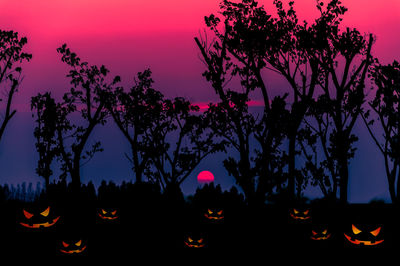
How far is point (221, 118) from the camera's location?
2564 cm

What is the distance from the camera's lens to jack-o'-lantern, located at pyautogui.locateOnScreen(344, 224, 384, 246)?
12.7 m

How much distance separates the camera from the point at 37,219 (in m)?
13.0

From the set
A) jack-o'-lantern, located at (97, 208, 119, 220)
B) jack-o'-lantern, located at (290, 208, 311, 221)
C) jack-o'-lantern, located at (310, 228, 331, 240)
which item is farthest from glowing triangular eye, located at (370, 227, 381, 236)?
jack-o'-lantern, located at (97, 208, 119, 220)

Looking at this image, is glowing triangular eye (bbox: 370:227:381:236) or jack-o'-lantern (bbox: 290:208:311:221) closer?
glowing triangular eye (bbox: 370:227:381:236)

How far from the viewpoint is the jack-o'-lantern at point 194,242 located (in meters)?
13.5

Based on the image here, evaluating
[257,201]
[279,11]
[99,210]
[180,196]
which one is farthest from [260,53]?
[99,210]

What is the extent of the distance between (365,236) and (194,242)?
402 cm

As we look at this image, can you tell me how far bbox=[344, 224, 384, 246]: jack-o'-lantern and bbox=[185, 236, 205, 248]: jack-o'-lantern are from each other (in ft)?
11.6

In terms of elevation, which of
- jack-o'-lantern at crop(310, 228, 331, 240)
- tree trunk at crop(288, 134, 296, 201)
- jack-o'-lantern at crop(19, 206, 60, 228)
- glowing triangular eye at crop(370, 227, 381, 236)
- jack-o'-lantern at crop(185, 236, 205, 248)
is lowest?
jack-o'-lantern at crop(185, 236, 205, 248)

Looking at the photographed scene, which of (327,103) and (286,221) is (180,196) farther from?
(286,221)

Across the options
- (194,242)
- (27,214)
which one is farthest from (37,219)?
(194,242)

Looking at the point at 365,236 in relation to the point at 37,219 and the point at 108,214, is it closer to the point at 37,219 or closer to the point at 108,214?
the point at 108,214

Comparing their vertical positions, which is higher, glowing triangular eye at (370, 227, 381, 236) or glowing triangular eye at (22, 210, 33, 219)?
glowing triangular eye at (22, 210, 33, 219)

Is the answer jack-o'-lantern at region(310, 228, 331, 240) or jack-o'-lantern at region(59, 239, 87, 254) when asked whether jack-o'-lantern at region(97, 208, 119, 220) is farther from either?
jack-o'-lantern at region(310, 228, 331, 240)
